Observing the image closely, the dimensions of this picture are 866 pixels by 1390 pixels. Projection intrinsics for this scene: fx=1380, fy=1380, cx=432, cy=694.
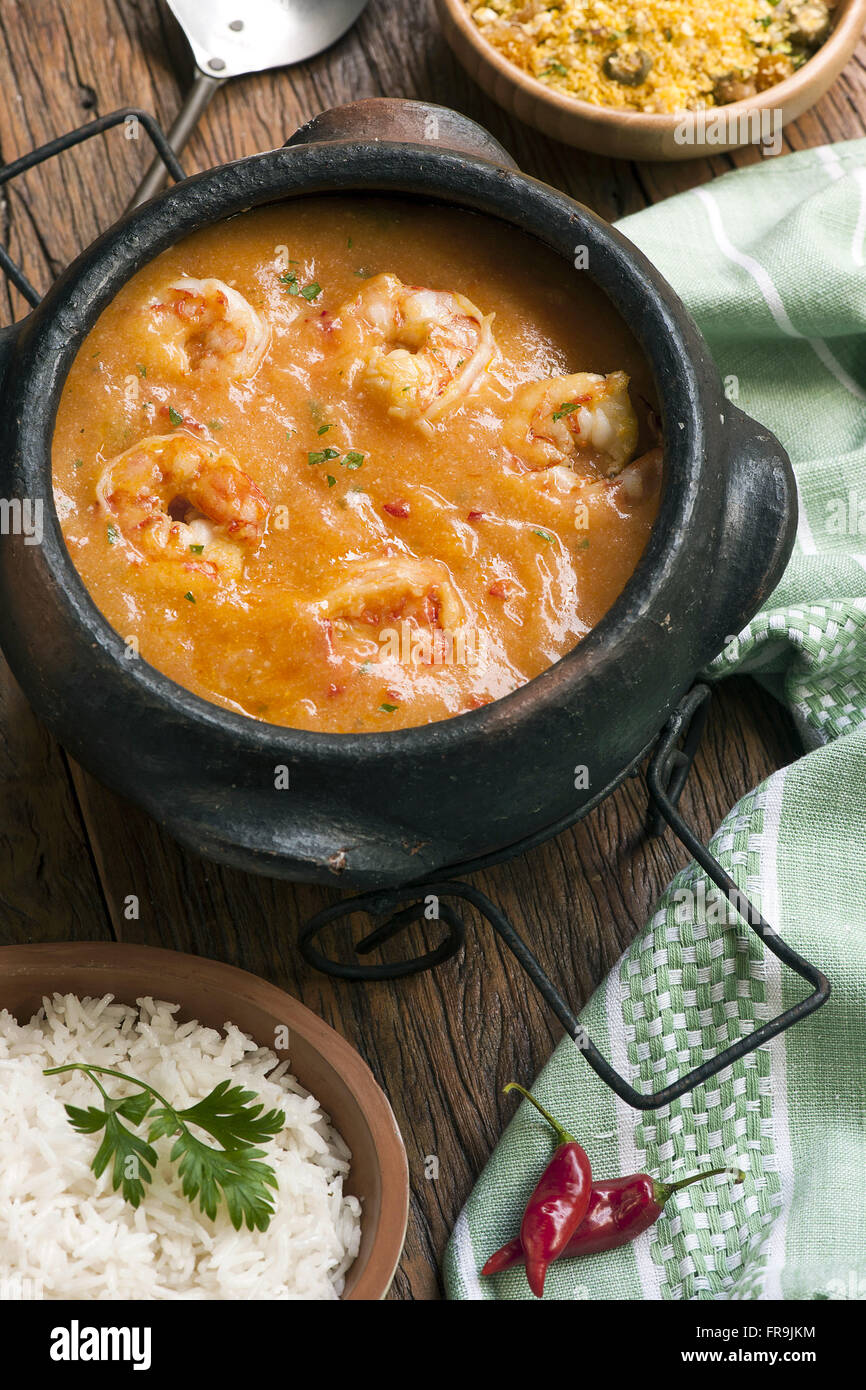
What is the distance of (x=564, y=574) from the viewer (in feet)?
7.28

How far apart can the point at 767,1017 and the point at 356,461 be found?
1.29 metres

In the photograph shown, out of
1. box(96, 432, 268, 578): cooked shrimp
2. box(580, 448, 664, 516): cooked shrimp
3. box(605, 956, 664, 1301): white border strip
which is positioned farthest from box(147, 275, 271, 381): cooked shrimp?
box(605, 956, 664, 1301): white border strip

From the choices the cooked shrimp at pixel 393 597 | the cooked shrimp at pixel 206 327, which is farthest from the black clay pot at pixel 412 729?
the cooked shrimp at pixel 393 597

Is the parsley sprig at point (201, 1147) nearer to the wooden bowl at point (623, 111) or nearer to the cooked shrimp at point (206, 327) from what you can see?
the cooked shrimp at point (206, 327)

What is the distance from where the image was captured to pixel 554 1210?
244 cm

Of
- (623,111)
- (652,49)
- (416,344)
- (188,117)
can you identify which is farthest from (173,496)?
(652,49)

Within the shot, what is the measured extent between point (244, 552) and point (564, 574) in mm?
518

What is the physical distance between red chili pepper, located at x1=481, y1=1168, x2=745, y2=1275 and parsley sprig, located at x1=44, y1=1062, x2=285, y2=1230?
1.60 feet

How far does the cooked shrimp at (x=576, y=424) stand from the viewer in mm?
2270

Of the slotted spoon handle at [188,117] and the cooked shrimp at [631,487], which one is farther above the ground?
the slotted spoon handle at [188,117]

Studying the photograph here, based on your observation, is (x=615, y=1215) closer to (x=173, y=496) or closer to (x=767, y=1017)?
(x=767, y=1017)

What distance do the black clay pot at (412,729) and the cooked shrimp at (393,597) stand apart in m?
0.23

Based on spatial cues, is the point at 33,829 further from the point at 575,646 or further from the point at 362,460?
the point at 575,646
